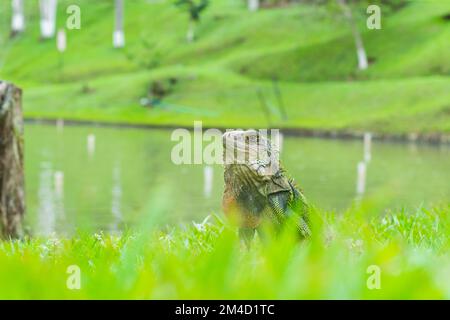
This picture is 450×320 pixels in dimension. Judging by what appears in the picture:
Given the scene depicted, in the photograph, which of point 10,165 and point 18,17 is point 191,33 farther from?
point 10,165

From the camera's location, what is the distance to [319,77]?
2408 inches

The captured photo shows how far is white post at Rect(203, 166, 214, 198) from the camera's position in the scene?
24.8 meters

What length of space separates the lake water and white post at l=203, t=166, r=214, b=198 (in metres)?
0.04

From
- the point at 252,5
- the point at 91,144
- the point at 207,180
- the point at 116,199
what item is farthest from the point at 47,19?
the point at 116,199

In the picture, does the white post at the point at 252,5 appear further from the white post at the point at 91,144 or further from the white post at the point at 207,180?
the white post at the point at 207,180

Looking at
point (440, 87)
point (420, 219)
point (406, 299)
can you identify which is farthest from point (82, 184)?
point (440, 87)

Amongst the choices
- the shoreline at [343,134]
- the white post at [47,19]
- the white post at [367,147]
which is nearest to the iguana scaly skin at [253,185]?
the white post at [367,147]

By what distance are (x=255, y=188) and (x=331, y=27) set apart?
2766 inches

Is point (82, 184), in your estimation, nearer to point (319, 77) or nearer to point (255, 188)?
point (255, 188)

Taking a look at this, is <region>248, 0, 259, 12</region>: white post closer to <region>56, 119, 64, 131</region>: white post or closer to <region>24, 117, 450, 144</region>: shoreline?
<region>56, 119, 64, 131</region>: white post

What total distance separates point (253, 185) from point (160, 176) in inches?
925

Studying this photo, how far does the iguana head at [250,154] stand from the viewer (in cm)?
501

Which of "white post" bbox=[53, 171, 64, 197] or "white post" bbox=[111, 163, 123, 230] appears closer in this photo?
"white post" bbox=[111, 163, 123, 230]

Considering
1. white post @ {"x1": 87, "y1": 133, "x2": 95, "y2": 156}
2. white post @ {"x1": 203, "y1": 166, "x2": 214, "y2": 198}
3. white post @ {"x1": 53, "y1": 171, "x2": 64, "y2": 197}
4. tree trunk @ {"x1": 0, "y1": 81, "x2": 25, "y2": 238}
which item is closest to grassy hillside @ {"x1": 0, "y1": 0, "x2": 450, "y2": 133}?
white post @ {"x1": 87, "y1": 133, "x2": 95, "y2": 156}
